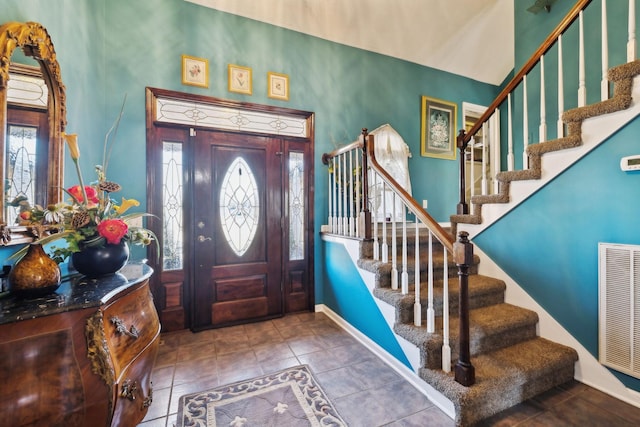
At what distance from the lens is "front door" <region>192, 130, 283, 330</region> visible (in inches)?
109

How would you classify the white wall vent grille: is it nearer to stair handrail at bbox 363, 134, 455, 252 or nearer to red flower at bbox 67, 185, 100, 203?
stair handrail at bbox 363, 134, 455, 252

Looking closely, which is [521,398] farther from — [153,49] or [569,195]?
[153,49]

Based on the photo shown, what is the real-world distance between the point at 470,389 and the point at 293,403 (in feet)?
3.44

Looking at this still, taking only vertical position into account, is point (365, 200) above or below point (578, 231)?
above

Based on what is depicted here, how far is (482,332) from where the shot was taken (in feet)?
6.06

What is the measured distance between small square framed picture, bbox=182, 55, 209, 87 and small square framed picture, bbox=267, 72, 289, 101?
2.15 ft

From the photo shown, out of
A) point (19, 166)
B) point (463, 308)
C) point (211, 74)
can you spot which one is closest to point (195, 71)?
point (211, 74)

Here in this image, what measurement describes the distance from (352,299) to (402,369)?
748mm

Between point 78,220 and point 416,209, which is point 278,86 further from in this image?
point 78,220

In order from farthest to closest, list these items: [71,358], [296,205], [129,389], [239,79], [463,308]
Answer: [296,205], [239,79], [463,308], [129,389], [71,358]

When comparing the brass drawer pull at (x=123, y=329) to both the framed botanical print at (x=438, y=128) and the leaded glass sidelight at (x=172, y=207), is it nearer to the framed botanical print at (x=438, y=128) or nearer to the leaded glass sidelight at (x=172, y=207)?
the leaded glass sidelight at (x=172, y=207)

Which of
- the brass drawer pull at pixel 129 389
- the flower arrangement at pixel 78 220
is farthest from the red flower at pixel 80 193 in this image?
the brass drawer pull at pixel 129 389

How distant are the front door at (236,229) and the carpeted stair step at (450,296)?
139 centimetres

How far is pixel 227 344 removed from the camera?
2.45 meters
